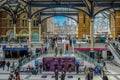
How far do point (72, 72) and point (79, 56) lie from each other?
900 cm

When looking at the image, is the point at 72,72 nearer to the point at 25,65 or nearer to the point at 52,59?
the point at 52,59

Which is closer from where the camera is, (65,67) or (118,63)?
(65,67)

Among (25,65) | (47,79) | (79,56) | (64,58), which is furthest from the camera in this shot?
(79,56)

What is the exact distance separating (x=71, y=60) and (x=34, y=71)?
4.17 meters

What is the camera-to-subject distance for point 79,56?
44.6m

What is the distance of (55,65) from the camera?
116 ft

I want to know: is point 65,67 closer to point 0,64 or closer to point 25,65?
point 25,65

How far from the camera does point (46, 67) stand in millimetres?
35844

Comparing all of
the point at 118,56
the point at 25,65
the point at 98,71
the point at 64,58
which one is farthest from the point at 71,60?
the point at 118,56

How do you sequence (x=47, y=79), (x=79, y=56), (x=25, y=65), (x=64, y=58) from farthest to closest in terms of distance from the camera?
(x=79, y=56)
(x=25, y=65)
(x=64, y=58)
(x=47, y=79)

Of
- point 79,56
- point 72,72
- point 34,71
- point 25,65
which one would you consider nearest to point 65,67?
point 72,72

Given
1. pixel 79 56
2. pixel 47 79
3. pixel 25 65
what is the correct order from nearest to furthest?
pixel 47 79, pixel 25 65, pixel 79 56

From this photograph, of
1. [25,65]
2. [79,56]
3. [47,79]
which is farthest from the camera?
[79,56]

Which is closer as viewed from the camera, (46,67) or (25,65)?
(46,67)
